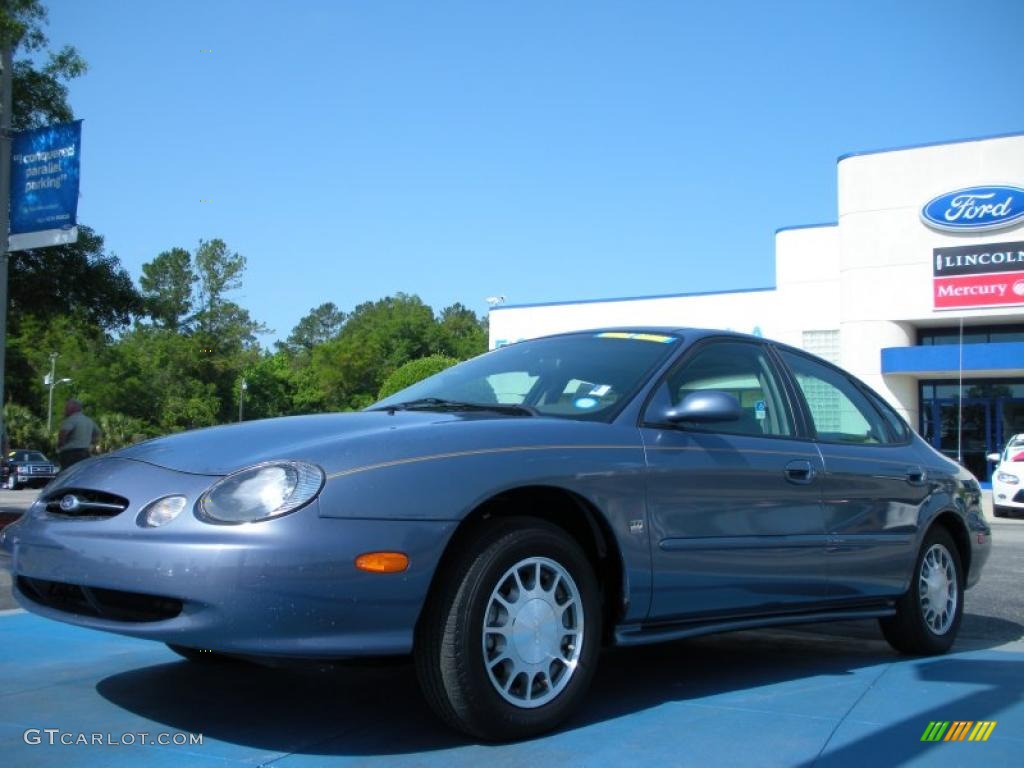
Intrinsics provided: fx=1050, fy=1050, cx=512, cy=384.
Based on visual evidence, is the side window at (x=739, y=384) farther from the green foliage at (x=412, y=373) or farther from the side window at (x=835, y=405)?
the green foliage at (x=412, y=373)

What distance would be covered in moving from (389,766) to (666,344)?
6.79 ft

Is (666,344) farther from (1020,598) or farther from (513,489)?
(1020,598)

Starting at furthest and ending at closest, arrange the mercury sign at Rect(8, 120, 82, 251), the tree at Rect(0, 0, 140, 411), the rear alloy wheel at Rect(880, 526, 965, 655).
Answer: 1. the tree at Rect(0, 0, 140, 411)
2. the mercury sign at Rect(8, 120, 82, 251)
3. the rear alloy wheel at Rect(880, 526, 965, 655)

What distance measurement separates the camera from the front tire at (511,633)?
Answer: 308 cm

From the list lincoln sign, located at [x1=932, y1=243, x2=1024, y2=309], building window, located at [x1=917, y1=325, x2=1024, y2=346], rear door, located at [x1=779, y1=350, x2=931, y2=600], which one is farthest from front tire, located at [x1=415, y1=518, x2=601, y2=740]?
building window, located at [x1=917, y1=325, x2=1024, y2=346]

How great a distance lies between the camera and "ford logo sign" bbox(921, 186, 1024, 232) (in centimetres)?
2770

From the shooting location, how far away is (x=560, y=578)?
3.39 metres

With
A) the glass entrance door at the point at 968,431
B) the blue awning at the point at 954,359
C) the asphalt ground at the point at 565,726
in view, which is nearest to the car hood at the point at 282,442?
the asphalt ground at the point at 565,726

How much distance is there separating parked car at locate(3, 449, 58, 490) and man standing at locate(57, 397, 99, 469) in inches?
960

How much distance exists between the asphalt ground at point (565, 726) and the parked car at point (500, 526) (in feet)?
0.79

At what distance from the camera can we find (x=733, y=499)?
4.02 m

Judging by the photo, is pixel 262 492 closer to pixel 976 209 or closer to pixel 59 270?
pixel 59 270

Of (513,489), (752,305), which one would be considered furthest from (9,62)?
(752,305)

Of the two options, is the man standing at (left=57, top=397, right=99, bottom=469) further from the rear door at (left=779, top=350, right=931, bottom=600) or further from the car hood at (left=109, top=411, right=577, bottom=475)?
the rear door at (left=779, top=350, right=931, bottom=600)
